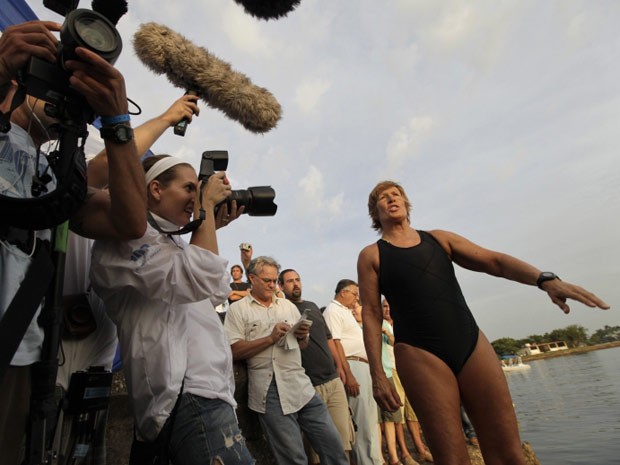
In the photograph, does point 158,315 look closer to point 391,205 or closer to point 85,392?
point 85,392

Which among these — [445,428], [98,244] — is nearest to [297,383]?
[445,428]

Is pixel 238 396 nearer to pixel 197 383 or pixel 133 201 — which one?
pixel 197 383

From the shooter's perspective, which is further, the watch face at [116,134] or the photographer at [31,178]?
the watch face at [116,134]

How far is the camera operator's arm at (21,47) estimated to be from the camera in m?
1.15

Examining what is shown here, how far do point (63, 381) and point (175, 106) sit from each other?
1.32 metres

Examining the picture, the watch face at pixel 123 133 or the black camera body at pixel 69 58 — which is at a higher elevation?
the black camera body at pixel 69 58

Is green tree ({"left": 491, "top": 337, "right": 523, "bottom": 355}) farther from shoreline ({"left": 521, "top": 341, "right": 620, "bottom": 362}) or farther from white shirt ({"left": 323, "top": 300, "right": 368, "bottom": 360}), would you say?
white shirt ({"left": 323, "top": 300, "right": 368, "bottom": 360})

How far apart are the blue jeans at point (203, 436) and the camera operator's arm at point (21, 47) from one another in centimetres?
116

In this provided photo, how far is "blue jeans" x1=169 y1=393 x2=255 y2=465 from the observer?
1338 mm

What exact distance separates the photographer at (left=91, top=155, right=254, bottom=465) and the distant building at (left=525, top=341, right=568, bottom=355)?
8921 centimetres

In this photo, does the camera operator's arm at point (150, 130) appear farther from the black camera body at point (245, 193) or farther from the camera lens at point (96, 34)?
the camera lens at point (96, 34)

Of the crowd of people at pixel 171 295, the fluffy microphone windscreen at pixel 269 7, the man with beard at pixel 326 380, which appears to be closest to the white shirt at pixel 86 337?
the crowd of people at pixel 171 295

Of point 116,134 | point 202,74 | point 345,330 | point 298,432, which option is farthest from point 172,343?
point 345,330

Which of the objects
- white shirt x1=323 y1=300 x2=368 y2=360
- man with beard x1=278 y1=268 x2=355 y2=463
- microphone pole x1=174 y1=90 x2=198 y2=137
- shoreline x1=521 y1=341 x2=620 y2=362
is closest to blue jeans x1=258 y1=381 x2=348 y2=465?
man with beard x1=278 y1=268 x2=355 y2=463
